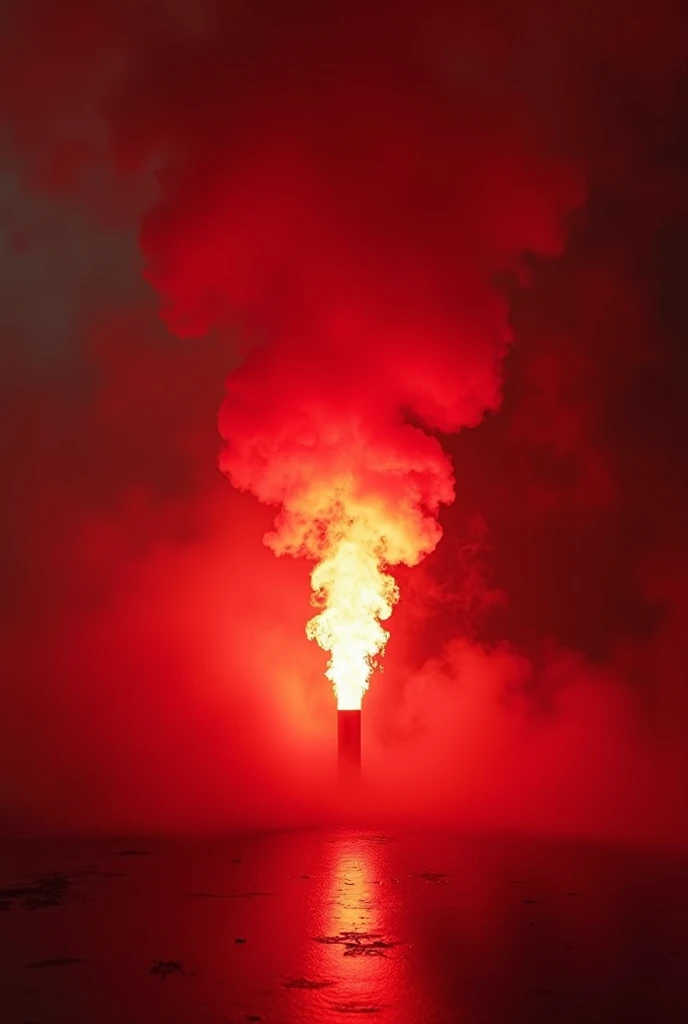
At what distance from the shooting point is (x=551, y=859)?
14805mm

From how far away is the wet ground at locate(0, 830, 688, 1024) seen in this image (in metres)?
8.20

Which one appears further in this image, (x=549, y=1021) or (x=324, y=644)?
(x=324, y=644)

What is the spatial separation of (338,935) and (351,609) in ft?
35.7

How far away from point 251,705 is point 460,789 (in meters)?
5.10

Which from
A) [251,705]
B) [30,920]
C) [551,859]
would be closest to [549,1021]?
[30,920]

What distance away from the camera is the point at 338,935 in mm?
10125

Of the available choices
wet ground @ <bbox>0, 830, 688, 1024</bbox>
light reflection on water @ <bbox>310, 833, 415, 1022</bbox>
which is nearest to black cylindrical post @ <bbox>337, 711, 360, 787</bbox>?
wet ground @ <bbox>0, 830, 688, 1024</bbox>

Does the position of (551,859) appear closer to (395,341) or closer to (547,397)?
(395,341)

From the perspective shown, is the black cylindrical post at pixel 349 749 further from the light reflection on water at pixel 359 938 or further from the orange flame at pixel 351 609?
the light reflection on water at pixel 359 938

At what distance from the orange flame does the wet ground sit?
18.6 ft

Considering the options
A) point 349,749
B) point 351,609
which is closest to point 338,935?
point 349,749

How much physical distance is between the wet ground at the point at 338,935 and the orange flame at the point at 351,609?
18.6ft

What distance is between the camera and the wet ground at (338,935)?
8203mm

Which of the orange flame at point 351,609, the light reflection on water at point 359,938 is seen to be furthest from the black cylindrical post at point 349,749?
the light reflection on water at point 359,938
